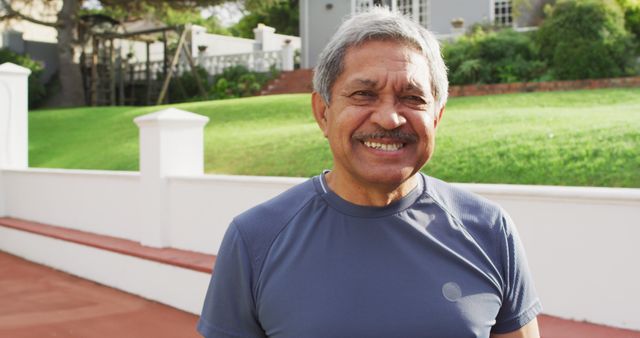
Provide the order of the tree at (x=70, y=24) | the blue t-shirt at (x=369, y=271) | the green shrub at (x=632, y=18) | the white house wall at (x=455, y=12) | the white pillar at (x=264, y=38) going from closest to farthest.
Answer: the blue t-shirt at (x=369, y=271) < the green shrub at (x=632, y=18) < the white house wall at (x=455, y=12) < the tree at (x=70, y=24) < the white pillar at (x=264, y=38)

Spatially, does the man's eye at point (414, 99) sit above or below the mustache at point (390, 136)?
above

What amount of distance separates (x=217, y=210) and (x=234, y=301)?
473 cm

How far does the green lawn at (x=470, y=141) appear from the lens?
6.05 metres

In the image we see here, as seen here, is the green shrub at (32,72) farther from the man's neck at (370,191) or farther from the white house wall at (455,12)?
the man's neck at (370,191)

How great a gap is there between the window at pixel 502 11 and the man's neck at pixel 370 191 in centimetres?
1819

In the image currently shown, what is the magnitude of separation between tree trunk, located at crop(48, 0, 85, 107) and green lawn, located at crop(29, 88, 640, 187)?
7272mm

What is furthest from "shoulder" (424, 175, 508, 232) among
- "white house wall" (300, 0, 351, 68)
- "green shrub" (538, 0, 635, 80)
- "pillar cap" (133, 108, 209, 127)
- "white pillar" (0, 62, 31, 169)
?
"white house wall" (300, 0, 351, 68)

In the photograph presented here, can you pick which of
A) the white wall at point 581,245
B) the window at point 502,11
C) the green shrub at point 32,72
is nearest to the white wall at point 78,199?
the white wall at point 581,245

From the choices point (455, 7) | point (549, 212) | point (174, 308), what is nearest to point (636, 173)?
point (549, 212)

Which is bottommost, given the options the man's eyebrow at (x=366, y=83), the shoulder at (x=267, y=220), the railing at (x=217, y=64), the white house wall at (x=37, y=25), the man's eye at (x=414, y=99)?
the shoulder at (x=267, y=220)

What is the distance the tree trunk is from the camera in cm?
2077

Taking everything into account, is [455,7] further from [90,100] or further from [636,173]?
[636,173]

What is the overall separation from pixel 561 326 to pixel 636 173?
2.18 m

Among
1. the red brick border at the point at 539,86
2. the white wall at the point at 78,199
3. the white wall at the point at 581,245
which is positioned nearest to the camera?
the white wall at the point at 581,245
